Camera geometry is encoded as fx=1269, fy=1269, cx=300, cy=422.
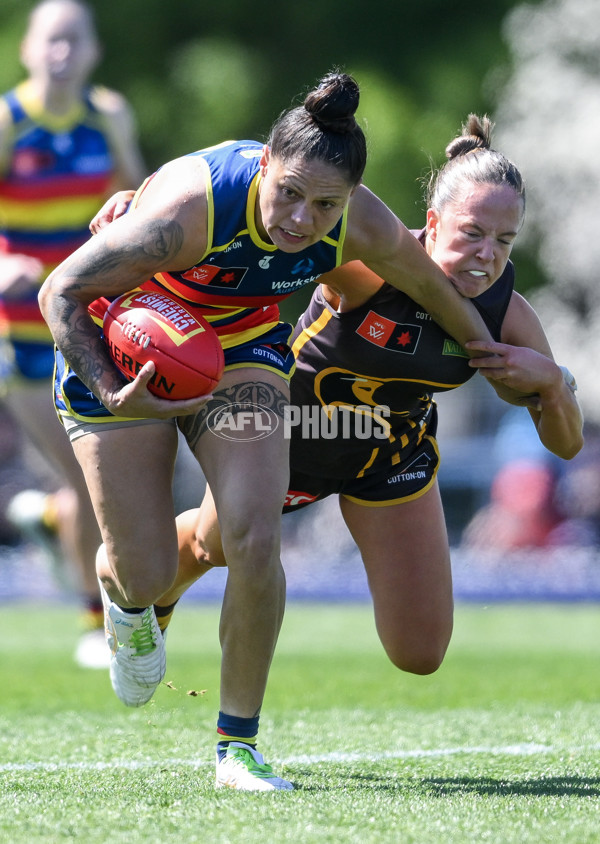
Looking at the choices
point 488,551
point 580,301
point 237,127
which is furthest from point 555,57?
point 488,551

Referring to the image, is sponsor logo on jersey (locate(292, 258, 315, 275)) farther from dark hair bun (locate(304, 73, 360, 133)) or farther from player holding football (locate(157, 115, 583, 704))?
dark hair bun (locate(304, 73, 360, 133))

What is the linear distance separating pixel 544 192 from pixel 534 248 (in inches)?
31.9

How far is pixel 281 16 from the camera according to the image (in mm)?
18453

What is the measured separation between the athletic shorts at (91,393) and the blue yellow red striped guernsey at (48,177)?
9.47ft

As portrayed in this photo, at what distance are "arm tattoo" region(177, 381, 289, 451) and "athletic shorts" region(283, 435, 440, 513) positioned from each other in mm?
698

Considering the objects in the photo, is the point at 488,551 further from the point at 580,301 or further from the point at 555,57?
the point at 555,57

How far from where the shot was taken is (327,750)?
15.3 ft

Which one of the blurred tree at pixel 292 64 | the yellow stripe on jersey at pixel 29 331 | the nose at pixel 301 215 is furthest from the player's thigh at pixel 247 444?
the blurred tree at pixel 292 64

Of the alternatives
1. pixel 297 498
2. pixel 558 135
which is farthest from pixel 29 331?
pixel 558 135

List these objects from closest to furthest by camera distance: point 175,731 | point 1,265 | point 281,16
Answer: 1. point 175,731
2. point 1,265
3. point 281,16

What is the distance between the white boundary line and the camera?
4223 mm

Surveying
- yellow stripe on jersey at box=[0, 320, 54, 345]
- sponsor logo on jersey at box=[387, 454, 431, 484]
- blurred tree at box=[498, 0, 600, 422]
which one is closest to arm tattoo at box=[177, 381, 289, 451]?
sponsor logo on jersey at box=[387, 454, 431, 484]

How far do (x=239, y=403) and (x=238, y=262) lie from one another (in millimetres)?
460

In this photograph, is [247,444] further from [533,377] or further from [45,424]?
[45,424]
